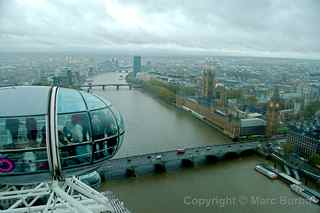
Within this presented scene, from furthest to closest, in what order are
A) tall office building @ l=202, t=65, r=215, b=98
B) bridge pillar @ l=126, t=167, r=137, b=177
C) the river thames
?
tall office building @ l=202, t=65, r=215, b=98
bridge pillar @ l=126, t=167, r=137, b=177
the river thames

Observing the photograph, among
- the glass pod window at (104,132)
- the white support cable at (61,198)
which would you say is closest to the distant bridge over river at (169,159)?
the white support cable at (61,198)

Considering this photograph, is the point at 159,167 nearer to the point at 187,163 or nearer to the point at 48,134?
the point at 187,163

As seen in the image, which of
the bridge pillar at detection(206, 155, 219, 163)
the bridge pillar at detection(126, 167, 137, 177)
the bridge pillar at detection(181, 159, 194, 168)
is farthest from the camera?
the bridge pillar at detection(206, 155, 219, 163)

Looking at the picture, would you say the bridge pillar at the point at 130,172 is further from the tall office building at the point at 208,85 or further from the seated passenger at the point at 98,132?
the tall office building at the point at 208,85

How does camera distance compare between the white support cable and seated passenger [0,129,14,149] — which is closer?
seated passenger [0,129,14,149]

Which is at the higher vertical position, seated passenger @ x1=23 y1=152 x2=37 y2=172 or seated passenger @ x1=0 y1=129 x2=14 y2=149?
seated passenger @ x1=0 y1=129 x2=14 y2=149

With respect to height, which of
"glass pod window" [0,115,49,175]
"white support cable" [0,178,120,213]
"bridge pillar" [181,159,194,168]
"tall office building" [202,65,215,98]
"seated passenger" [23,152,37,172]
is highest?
"glass pod window" [0,115,49,175]

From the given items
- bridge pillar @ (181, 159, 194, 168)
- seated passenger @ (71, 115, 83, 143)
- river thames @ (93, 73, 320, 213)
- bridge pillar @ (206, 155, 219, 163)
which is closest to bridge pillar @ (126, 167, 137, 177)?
river thames @ (93, 73, 320, 213)

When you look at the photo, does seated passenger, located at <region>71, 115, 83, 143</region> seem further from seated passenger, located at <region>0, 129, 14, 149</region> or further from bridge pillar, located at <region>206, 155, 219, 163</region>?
bridge pillar, located at <region>206, 155, 219, 163</region>

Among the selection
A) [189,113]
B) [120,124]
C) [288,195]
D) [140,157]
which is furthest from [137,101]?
[120,124]
